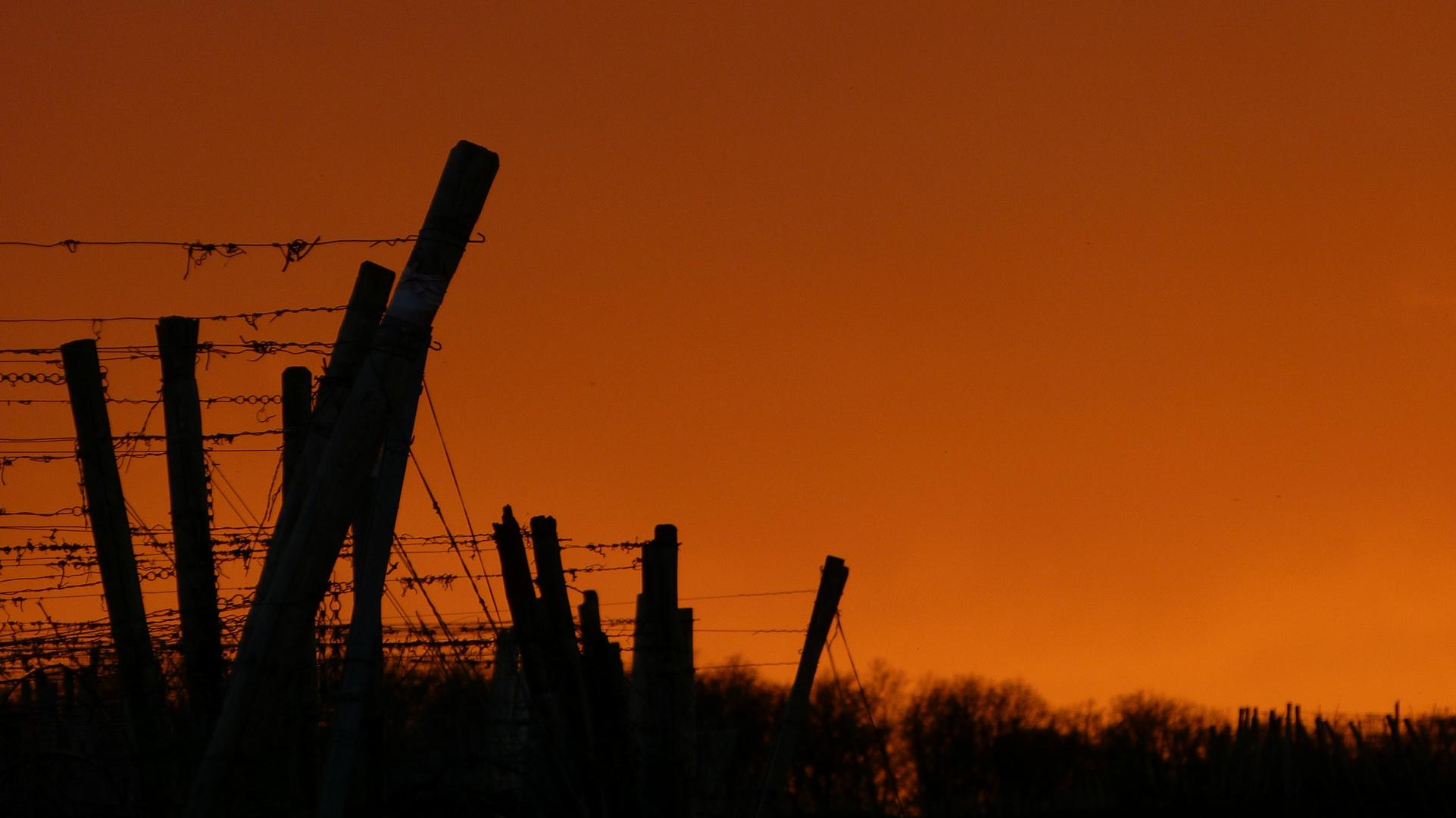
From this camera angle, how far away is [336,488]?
7918mm

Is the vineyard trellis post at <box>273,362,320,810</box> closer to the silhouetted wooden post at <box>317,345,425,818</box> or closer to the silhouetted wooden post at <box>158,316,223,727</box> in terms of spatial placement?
the silhouetted wooden post at <box>158,316,223,727</box>

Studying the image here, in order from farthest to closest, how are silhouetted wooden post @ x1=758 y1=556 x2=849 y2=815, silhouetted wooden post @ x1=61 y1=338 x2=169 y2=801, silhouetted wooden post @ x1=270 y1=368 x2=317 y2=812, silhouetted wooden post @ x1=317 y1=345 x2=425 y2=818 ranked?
silhouetted wooden post @ x1=758 y1=556 x2=849 y2=815 < silhouetted wooden post @ x1=270 y1=368 x2=317 y2=812 < silhouetted wooden post @ x1=61 y1=338 x2=169 y2=801 < silhouetted wooden post @ x1=317 y1=345 x2=425 y2=818

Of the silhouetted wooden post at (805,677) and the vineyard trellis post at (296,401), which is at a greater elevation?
the vineyard trellis post at (296,401)

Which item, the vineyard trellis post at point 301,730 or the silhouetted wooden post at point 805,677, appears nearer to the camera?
the vineyard trellis post at point 301,730

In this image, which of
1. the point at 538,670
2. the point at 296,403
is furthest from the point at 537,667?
the point at 296,403

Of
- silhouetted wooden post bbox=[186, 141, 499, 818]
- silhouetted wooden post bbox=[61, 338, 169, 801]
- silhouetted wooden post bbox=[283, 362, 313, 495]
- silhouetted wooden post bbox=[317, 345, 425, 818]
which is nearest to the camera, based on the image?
silhouetted wooden post bbox=[186, 141, 499, 818]

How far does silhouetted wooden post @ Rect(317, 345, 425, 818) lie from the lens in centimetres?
885

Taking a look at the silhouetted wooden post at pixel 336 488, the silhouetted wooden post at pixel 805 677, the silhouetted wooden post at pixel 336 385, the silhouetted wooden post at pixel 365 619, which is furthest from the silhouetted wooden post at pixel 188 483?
the silhouetted wooden post at pixel 805 677

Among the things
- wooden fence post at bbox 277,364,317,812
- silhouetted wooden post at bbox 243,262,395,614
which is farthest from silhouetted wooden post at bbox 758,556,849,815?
silhouetted wooden post at bbox 243,262,395,614

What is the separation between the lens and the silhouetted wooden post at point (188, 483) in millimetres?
11438

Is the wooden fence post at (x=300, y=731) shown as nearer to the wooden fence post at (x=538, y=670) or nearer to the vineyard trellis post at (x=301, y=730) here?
the vineyard trellis post at (x=301, y=730)

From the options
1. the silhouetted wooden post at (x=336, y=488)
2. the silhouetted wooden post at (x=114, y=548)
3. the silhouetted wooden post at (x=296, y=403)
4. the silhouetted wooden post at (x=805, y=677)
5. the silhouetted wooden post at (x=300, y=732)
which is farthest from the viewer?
the silhouetted wooden post at (x=805, y=677)

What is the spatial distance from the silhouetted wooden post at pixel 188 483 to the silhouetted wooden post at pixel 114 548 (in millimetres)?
371

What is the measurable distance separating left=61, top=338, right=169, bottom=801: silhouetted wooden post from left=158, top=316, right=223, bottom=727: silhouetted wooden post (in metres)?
0.37
